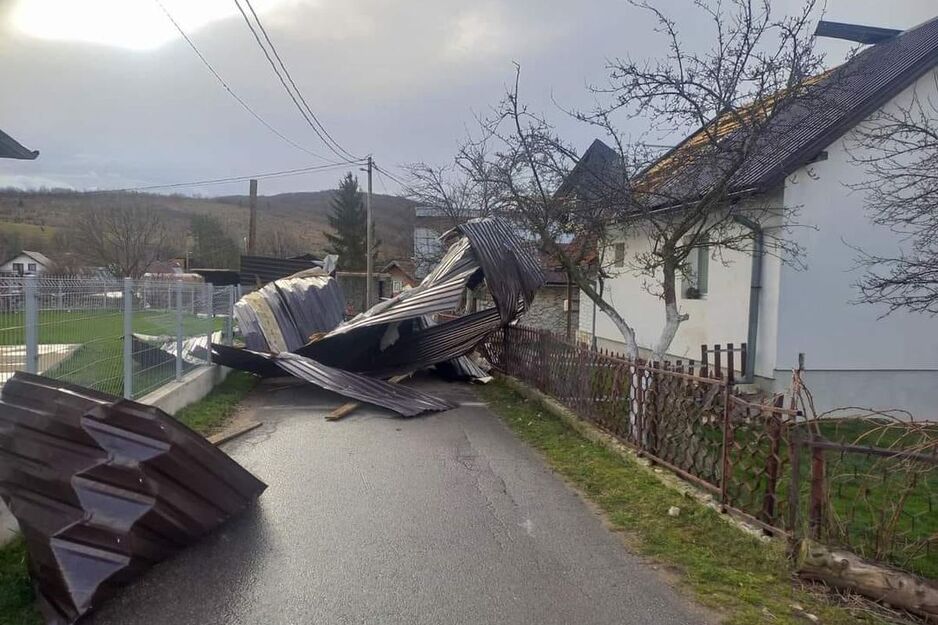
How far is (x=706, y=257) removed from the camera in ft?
42.7

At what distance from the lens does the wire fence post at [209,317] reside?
461 inches

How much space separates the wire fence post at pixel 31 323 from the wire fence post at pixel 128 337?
6.56 ft

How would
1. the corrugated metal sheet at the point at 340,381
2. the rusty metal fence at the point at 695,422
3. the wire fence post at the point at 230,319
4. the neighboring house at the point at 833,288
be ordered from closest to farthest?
the rusty metal fence at the point at 695,422, the corrugated metal sheet at the point at 340,381, the neighboring house at the point at 833,288, the wire fence post at the point at 230,319

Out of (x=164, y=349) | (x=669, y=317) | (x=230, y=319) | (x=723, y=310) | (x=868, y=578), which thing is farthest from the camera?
(x=230, y=319)

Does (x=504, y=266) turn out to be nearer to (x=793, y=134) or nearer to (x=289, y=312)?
(x=793, y=134)

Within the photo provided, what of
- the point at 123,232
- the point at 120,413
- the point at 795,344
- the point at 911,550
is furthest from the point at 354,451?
the point at 123,232

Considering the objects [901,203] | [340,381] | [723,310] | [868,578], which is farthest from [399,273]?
[868,578]

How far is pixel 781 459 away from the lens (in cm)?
486

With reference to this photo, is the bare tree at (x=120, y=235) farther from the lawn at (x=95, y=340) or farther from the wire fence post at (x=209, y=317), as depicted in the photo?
A: the lawn at (x=95, y=340)

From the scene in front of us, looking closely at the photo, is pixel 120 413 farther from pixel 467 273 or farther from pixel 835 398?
pixel 835 398

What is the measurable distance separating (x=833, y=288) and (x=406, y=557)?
939 centimetres

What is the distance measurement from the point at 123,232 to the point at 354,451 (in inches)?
1558

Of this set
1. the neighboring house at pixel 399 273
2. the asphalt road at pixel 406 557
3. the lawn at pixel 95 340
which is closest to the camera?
the asphalt road at pixel 406 557

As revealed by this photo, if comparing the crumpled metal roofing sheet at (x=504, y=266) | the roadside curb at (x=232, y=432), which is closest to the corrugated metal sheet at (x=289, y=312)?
the roadside curb at (x=232, y=432)
